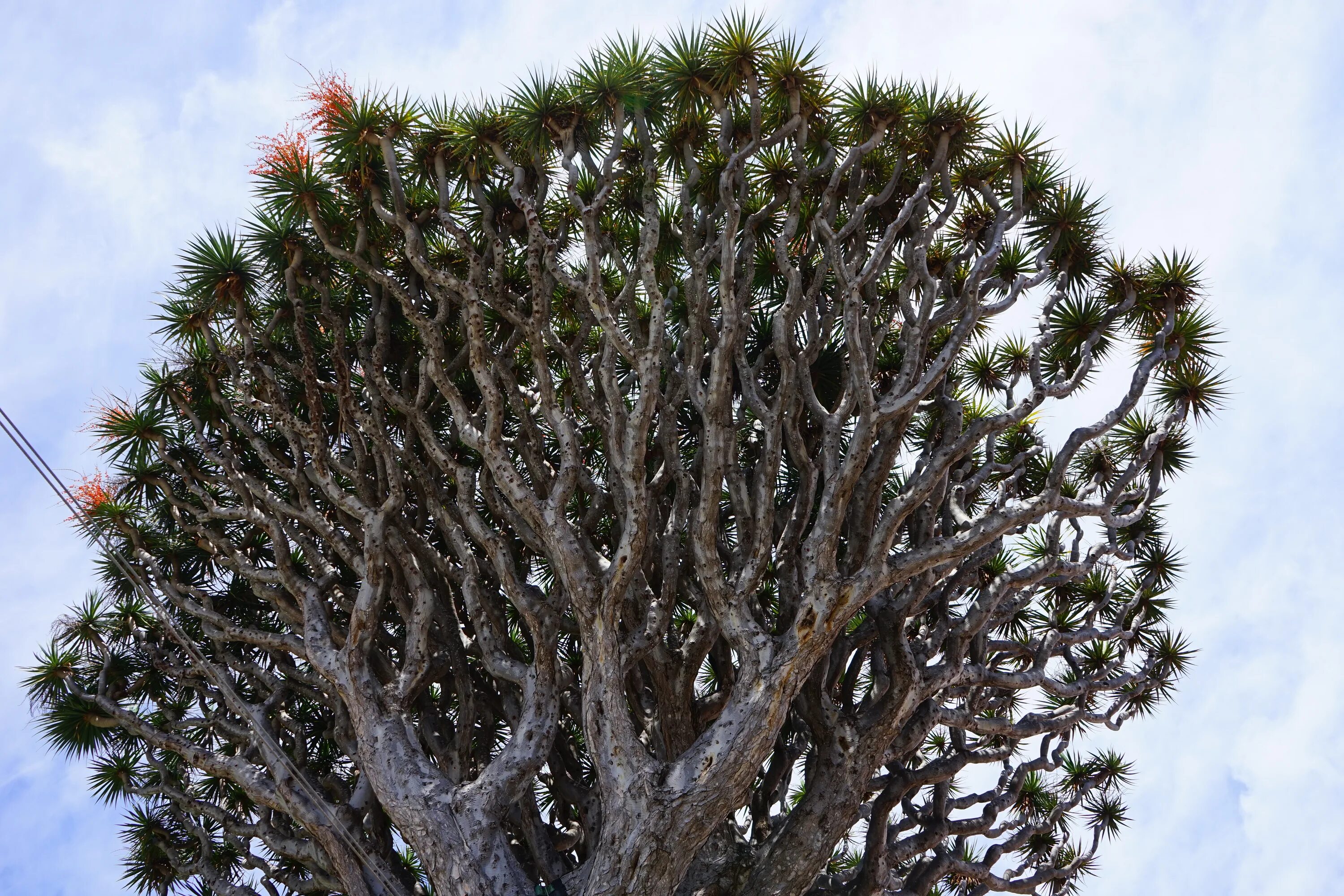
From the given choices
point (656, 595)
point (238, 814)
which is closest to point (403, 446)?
point (656, 595)

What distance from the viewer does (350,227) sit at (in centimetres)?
972

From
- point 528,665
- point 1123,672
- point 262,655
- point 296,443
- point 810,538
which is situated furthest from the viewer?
point 262,655

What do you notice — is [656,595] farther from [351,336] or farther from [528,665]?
[351,336]

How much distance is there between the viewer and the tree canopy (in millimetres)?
8047

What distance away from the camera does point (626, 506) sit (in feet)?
26.2

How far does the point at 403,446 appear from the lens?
9852 millimetres

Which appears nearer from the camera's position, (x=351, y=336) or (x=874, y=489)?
(x=874, y=489)

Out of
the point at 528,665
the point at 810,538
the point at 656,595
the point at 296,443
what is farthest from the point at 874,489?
the point at 296,443

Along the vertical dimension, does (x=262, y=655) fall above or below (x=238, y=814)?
above

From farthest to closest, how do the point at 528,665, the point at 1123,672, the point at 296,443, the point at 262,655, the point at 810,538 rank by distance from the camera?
the point at 262,655
the point at 1123,672
the point at 296,443
the point at 528,665
the point at 810,538

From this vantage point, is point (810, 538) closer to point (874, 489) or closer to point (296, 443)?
point (874, 489)

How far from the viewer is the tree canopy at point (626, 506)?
317 inches

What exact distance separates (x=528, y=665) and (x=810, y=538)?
2340mm

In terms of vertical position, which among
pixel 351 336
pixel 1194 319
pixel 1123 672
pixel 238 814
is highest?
pixel 1194 319
